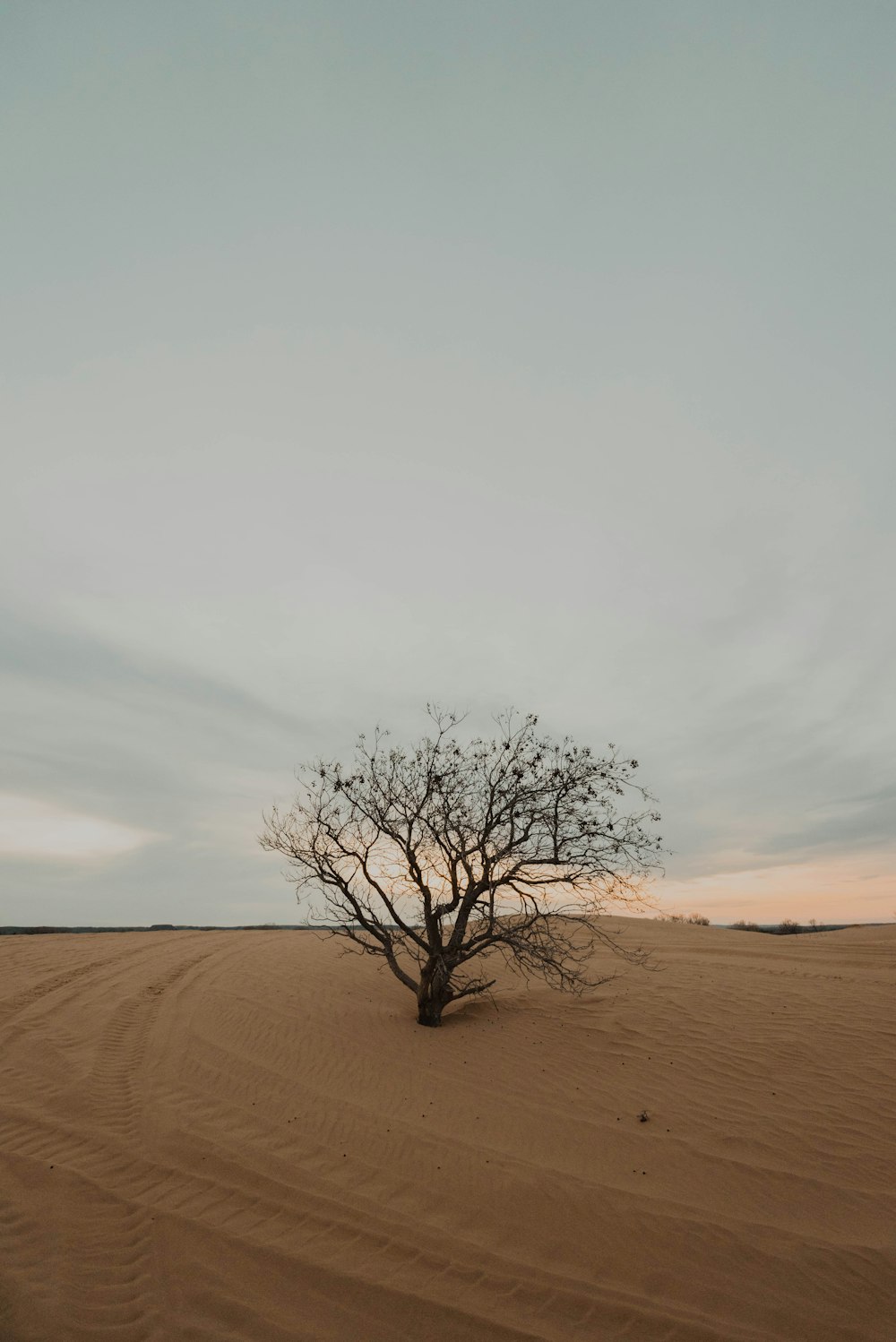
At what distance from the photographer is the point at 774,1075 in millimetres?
9109

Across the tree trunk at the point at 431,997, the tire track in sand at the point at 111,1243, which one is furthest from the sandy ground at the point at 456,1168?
the tree trunk at the point at 431,997

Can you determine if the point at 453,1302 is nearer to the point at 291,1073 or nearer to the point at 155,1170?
the point at 155,1170

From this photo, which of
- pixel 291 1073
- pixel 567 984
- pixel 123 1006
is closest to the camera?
pixel 291 1073

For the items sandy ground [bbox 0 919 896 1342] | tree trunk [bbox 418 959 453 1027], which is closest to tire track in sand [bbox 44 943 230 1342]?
sandy ground [bbox 0 919 896 1342]

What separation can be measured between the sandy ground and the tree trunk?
13.0 inches

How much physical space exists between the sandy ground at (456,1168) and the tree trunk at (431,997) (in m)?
0.33

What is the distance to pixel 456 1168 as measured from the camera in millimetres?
7039

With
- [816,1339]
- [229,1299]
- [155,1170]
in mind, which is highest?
[155,1170]

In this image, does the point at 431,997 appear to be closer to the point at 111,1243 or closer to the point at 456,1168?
the point at 456,1168

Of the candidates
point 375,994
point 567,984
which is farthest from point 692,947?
point 375,994

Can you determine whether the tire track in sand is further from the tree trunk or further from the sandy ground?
the tree trunk

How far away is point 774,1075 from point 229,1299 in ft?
25.2

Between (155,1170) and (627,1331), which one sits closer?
(627,1331)

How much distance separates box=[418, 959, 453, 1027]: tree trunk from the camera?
37.8ft
